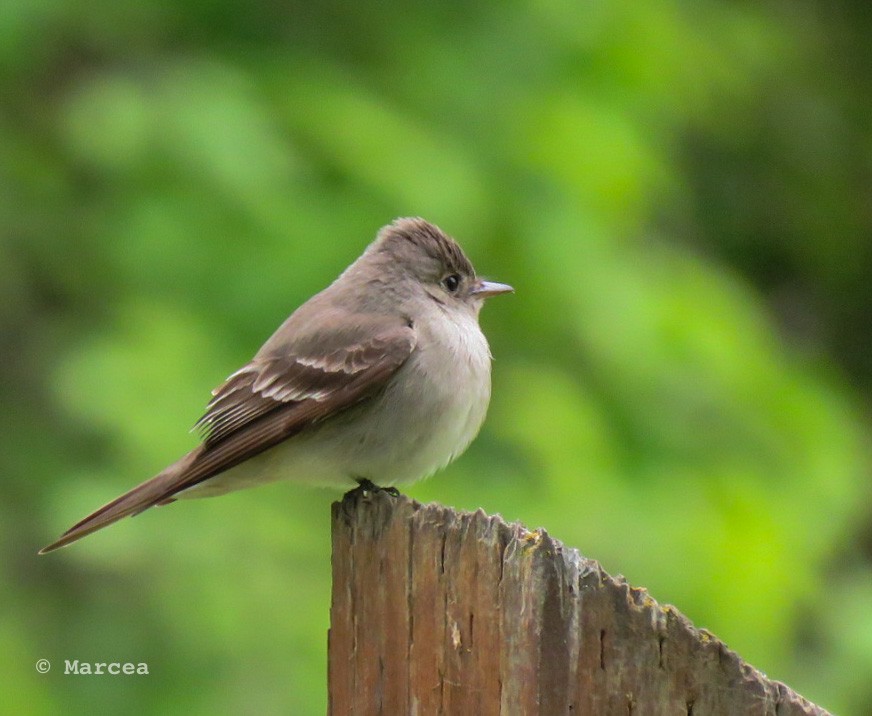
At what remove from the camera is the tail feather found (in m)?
4.12

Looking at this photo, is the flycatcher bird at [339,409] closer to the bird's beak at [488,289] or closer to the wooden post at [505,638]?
Result: the bird's beak at [488,289]

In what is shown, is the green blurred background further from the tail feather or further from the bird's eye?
the tail feather

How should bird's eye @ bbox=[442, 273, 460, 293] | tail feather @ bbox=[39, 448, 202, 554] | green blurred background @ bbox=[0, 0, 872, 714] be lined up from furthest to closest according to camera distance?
1. bird's eye @ bbox=[442, 273, 460, 293]
2. green blurred background @ bbox=[0, 0, 872, 714]
3. tail feather @ bbox=[39, 448, 202, 554]

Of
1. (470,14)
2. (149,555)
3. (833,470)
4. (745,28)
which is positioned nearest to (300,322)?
(149,555)

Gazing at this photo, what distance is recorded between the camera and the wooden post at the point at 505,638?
7.27 ft

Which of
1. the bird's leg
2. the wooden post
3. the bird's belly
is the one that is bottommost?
the wooden post

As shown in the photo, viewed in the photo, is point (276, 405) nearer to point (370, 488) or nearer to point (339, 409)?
point (339, 409)

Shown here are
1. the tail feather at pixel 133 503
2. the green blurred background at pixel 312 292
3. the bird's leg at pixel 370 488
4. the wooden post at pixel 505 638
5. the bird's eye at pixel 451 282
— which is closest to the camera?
the wooden post at pixel 505 638

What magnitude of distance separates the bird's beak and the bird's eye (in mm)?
59

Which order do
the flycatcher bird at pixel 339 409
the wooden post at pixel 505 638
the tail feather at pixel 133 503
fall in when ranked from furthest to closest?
1. the flycatcher bird at pixel 339 409
2. the tail feather at pixel 133 503
3. the wooden post at pixel 505 638

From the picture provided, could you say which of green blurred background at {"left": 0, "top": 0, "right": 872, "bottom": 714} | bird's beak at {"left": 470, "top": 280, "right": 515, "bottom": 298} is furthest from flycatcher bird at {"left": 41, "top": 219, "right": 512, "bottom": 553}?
green blurred background at {"left": 0, "top": 0, "right": 872, "bottom": 714}

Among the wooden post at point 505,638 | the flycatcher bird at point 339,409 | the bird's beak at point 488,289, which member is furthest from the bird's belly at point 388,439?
the wooden post at point 505,638

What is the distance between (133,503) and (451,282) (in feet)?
4.67

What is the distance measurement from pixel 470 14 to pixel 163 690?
2.83 m
